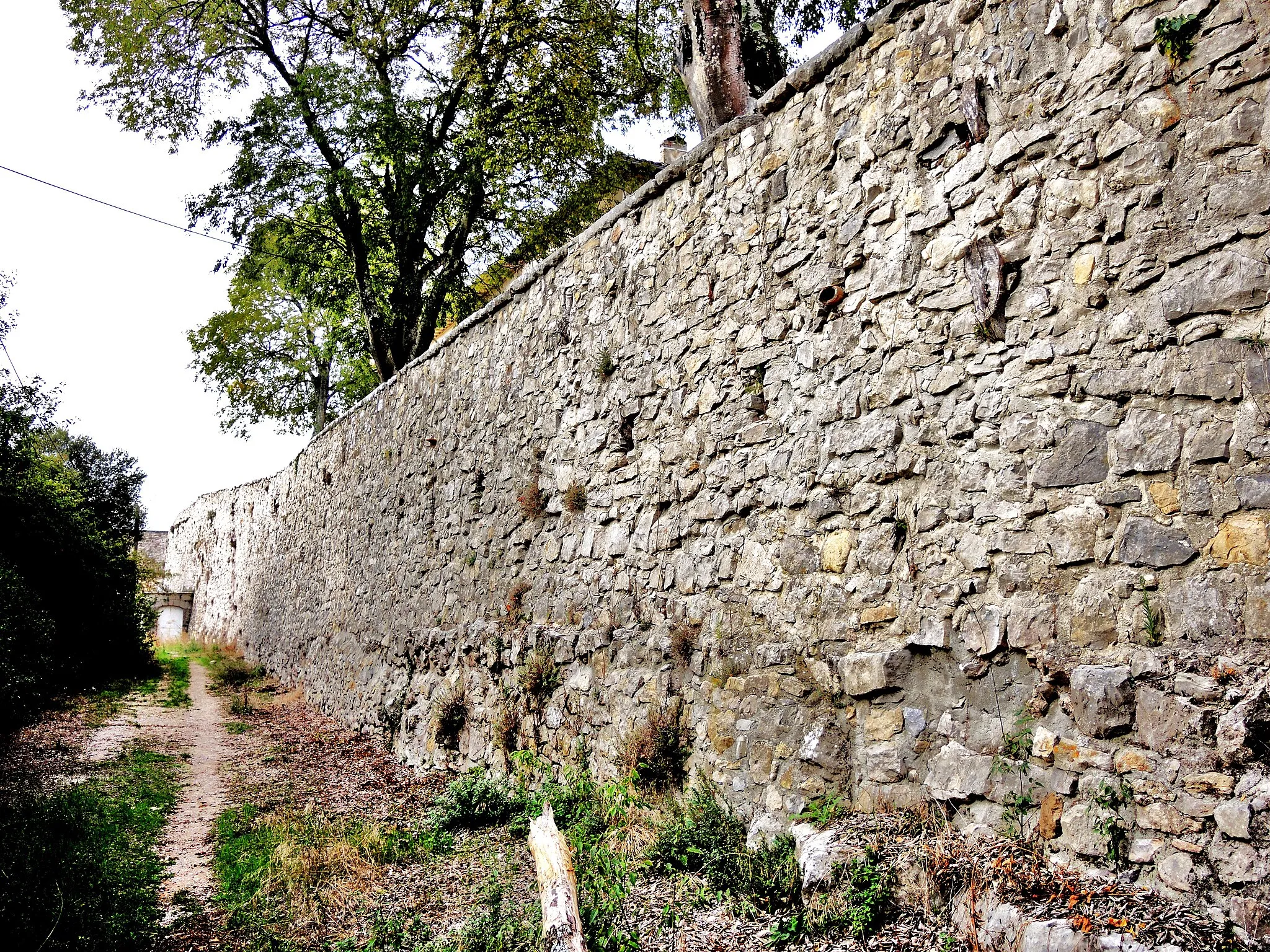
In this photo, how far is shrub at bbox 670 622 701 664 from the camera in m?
5.48

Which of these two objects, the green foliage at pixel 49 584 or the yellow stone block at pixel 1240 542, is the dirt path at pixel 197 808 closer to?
the green foliage at pixel 49 584

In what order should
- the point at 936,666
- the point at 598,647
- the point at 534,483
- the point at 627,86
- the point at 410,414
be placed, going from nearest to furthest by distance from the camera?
the point at 936,666 → the point at 598,647 → the point at 534,483 → the point at 410,414 → the point at 627,86

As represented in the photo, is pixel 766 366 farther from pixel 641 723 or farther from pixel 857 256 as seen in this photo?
pixel 641 723

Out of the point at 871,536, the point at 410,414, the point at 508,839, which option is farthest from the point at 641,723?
the point at 410,414

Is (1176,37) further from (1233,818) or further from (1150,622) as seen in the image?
(1233,818)

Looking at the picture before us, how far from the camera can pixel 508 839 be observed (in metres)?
6.06

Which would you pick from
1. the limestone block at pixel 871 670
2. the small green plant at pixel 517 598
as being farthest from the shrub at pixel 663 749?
the small green plant at pixel 517 598

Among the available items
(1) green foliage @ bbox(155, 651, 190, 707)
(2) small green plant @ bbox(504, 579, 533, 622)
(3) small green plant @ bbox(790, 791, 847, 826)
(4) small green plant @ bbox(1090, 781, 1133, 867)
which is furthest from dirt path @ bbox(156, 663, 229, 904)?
(4) small green plant @ bbox(1090, 781, 1133, 867)

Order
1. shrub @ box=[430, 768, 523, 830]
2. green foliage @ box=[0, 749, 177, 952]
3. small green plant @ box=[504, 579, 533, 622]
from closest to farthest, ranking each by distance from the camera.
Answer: green foliage @ box=[0, 749, 177, 952]
shrub @ box=[430, 768, 523, 830]
small green plant @ box=[504, 579, 533, 622]

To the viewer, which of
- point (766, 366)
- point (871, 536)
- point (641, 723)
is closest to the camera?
point (871, 536)

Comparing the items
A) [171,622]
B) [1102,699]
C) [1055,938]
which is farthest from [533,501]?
[171,622]

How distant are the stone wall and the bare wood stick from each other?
1.03 m

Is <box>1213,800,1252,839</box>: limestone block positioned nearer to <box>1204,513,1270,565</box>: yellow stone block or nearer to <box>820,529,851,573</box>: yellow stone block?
<box>1204,513,1270,565</box>: yellow stone block

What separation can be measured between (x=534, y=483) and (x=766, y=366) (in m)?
3.29
